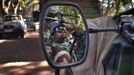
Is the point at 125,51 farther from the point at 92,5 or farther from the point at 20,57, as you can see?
the point at 20,57

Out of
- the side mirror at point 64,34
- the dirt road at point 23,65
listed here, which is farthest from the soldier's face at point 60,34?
the dirt road at point 23,65

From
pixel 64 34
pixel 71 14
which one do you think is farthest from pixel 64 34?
pixel 71 14

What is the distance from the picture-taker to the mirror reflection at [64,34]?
1780mm

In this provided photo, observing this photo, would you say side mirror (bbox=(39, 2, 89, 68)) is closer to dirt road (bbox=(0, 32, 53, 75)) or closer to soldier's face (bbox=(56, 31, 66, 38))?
soldier's face (bbox=(56, 31, 66, 38))

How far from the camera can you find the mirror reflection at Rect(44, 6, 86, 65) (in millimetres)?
1780

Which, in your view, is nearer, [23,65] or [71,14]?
[71,14]

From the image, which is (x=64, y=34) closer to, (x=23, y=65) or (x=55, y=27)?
(x=55, y=27)

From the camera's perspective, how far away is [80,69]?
242 centimetres

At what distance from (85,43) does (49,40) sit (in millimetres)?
232

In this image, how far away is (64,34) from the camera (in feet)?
5.97

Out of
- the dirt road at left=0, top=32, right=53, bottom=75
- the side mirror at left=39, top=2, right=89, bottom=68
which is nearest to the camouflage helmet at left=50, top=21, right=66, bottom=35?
the side mirror at left=39, top=2, right=89, bottom=68

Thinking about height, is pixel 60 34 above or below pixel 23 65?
above

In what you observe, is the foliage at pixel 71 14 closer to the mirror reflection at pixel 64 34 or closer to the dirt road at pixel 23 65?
the mirror reflection at pixel 64 34

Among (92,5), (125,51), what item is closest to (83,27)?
(125,51)
